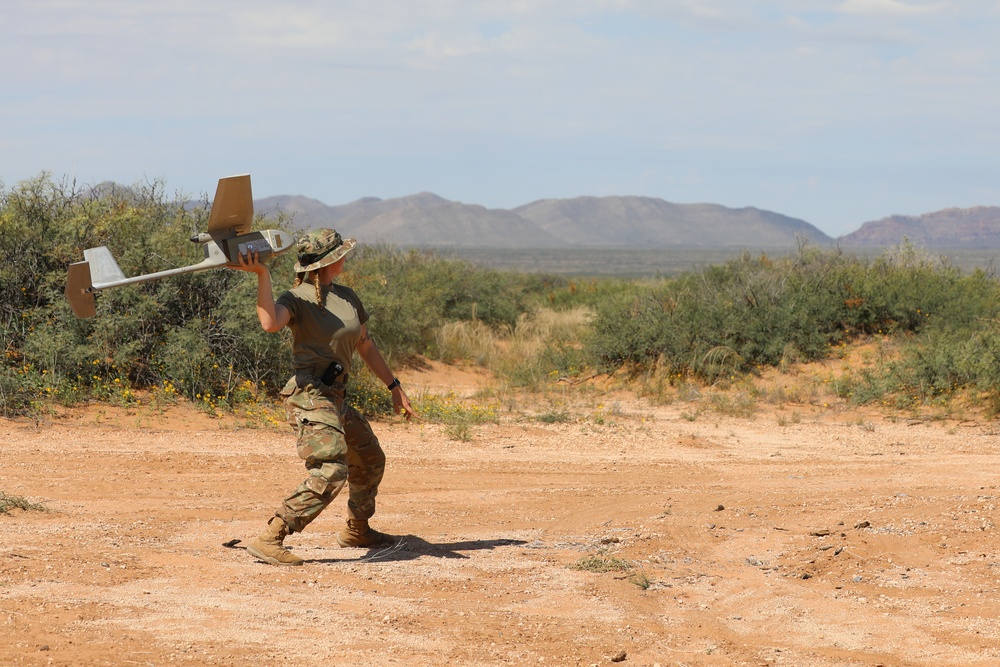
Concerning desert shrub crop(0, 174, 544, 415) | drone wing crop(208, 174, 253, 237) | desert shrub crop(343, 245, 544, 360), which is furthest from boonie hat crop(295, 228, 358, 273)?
desert shrub crop(343, 245, 544, 360)

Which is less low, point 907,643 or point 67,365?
point 67,365

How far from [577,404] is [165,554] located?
351 inches

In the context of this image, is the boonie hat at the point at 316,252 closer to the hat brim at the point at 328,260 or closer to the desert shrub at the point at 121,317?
the hat brim at the point at 328,260

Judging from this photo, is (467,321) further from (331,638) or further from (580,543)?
(331,638)

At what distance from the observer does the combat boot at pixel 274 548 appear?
20.5 ft

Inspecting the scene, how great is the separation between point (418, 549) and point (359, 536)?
0.38 metres

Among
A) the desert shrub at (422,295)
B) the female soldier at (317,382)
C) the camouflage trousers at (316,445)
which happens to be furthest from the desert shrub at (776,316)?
the camouflage trousers at (316,445)

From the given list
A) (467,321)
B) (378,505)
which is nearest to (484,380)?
(467,321)

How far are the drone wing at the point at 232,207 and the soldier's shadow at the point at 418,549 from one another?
2.01 metres

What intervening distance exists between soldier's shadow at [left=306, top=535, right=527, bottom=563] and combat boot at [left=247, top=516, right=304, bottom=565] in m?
0.19

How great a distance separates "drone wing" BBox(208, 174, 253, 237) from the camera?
5.65m

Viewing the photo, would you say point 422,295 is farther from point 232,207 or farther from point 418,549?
point 232,207

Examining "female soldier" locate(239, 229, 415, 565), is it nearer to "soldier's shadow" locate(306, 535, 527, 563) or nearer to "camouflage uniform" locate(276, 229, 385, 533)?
"camouflage uniform" locate(276, 229, 385, 533)

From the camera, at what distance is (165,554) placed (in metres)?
6.41
